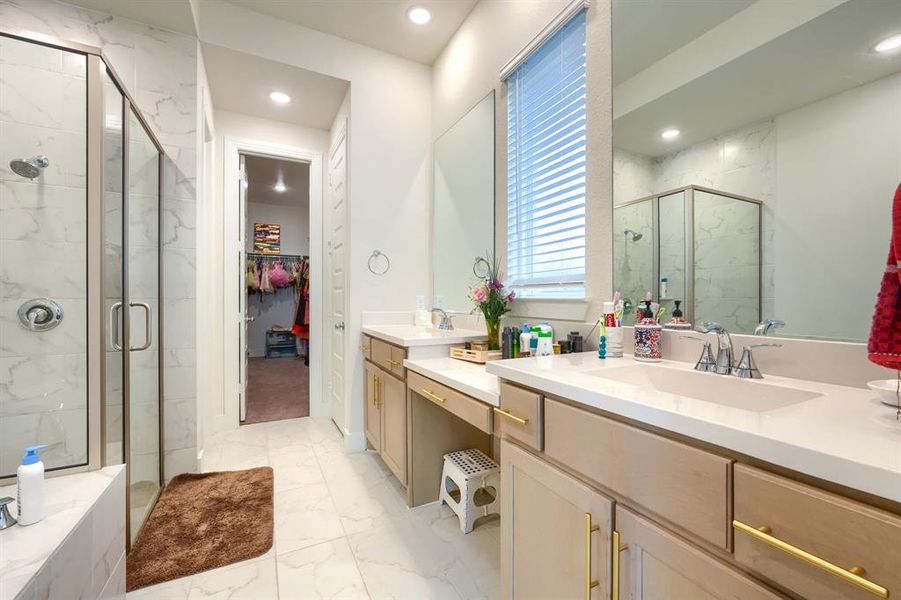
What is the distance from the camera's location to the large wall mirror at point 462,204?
231 centimetres

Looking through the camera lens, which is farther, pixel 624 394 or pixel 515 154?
pixel 515 154

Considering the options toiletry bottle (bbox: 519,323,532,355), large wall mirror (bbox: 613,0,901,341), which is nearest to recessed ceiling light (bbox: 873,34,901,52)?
large wall mirror (bbox: 613,0,901,341)

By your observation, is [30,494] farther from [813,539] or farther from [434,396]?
[813,539]

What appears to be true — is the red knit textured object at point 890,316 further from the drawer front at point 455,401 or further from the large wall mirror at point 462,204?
the large wall mirror at point 462,204

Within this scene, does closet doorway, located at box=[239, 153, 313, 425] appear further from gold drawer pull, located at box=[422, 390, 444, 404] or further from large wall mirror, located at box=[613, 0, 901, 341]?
large wall mirror, located at box=[613, 0, 901, 341]

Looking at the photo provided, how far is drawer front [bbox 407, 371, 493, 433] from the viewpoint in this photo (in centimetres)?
136

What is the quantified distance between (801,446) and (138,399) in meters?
2.52

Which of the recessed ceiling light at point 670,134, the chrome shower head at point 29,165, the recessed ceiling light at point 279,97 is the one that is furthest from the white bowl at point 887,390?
the recessed ceiling light at point 279,97

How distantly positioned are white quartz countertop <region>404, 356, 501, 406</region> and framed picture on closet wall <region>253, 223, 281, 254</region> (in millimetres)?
5724

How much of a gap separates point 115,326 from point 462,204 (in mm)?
1913

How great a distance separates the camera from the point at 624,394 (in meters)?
0.84

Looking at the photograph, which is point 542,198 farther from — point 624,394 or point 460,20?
point 460,20

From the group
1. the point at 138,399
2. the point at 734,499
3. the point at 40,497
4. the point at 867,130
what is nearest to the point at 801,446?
the point at 734,499

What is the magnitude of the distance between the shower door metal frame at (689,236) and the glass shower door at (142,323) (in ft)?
7.14
